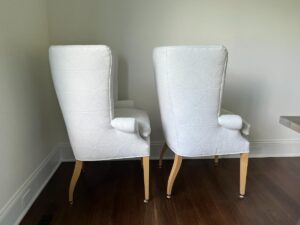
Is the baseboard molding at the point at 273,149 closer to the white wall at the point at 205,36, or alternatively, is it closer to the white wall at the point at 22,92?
the white wall at the point at 205,36

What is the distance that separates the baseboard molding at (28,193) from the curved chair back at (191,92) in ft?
3.49

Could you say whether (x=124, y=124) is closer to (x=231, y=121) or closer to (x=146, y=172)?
(x=146, y=172)

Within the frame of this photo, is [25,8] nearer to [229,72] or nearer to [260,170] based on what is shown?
[229,72]

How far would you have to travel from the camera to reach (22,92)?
1.61 metres

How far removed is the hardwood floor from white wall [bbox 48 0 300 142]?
1.86 feet

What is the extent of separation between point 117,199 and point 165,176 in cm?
51

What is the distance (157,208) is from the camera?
166cm

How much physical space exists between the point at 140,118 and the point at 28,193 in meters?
0.94

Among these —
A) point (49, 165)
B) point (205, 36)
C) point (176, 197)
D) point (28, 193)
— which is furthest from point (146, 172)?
point (205, 36)

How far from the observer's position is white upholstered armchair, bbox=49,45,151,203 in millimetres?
1398

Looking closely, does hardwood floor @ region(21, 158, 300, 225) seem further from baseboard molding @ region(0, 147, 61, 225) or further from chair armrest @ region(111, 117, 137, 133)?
chair armrest @ region(111, 117, 137, 133)

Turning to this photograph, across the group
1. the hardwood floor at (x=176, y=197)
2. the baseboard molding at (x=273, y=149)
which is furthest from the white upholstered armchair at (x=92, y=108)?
the baseboard molding at (x=273, y=149)

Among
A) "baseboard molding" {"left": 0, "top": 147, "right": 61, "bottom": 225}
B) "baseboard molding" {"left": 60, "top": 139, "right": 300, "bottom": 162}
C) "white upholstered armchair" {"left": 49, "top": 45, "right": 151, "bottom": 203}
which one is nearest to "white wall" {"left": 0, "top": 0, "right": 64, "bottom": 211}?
"baseboard molding" {"left": 0, "top": 147, "right": 61, "bottom": 225}

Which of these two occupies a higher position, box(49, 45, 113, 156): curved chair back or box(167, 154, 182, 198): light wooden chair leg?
box(49, 45, 113, 156): curved chair back
